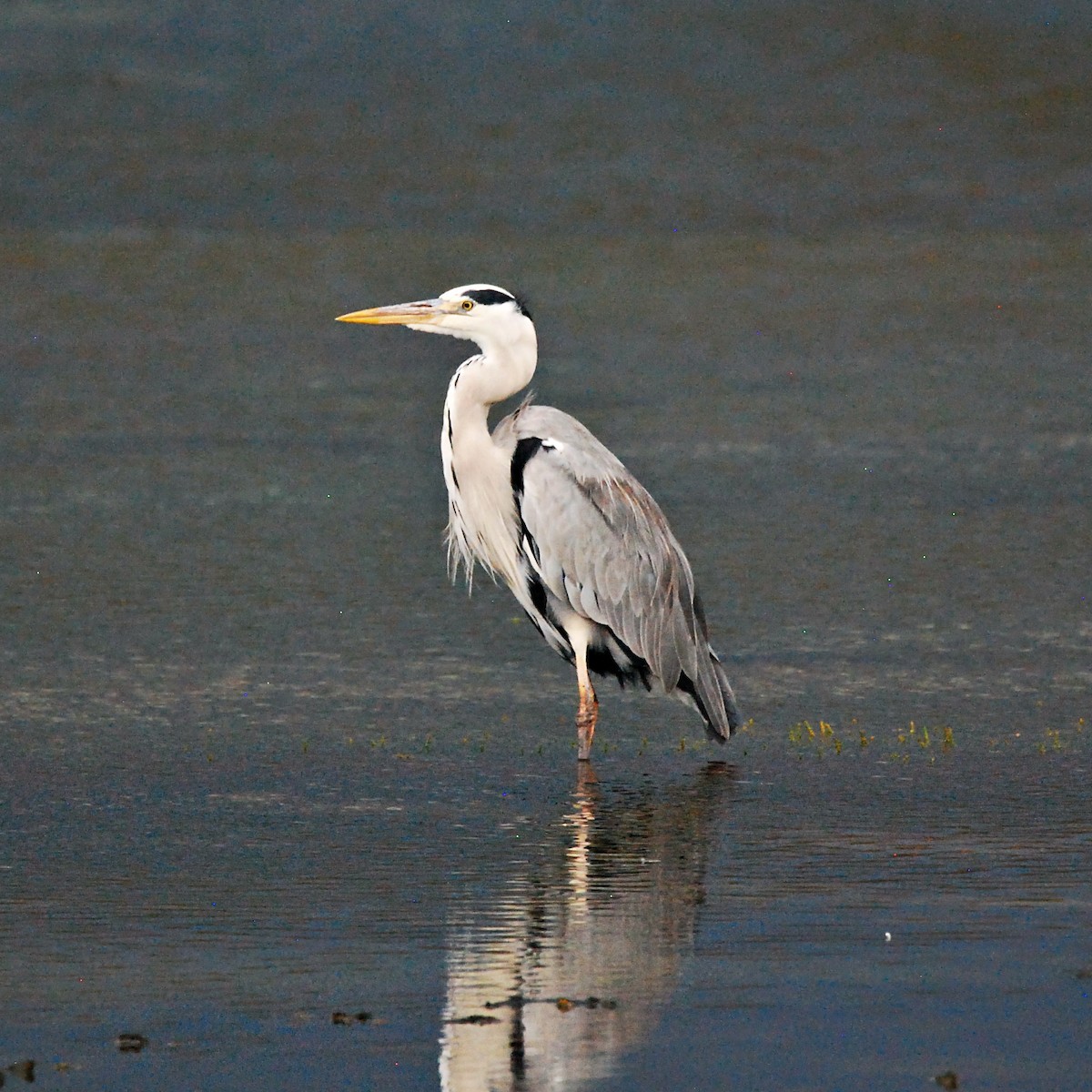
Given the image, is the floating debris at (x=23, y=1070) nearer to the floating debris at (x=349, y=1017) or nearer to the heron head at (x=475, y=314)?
the floating debris at (x=349, y=1017)

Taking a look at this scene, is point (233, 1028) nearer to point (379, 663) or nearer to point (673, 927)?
point (673, 927)

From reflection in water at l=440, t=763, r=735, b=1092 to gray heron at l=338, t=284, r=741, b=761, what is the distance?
4.16ft

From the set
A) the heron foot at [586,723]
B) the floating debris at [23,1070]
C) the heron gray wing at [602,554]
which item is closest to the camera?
the floating debris at [23,1070]

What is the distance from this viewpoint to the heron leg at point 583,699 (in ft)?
27.7

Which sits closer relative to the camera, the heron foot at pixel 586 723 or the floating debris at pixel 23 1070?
the floating debris at pixel 23 1070

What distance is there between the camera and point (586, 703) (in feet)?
28.1

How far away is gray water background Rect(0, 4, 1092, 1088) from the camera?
18.2 feet

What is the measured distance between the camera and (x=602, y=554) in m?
9.04

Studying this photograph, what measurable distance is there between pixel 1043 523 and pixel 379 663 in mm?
4504

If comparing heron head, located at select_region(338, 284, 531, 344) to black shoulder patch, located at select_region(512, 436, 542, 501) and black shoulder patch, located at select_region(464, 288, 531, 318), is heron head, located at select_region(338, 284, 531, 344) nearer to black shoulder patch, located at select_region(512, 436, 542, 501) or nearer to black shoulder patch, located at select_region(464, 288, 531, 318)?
black shoulder patch, located at select_region(464, 288, 531, 318)

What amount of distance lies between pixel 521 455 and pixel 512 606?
240 centimetres

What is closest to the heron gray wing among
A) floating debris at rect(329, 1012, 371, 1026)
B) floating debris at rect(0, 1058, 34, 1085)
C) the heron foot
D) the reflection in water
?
the heron foot

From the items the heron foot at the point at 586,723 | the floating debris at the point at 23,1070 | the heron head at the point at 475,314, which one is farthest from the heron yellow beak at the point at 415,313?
the floating debris at the point at 23,1070

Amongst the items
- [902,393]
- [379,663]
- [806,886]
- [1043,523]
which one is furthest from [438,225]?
[806,886]
